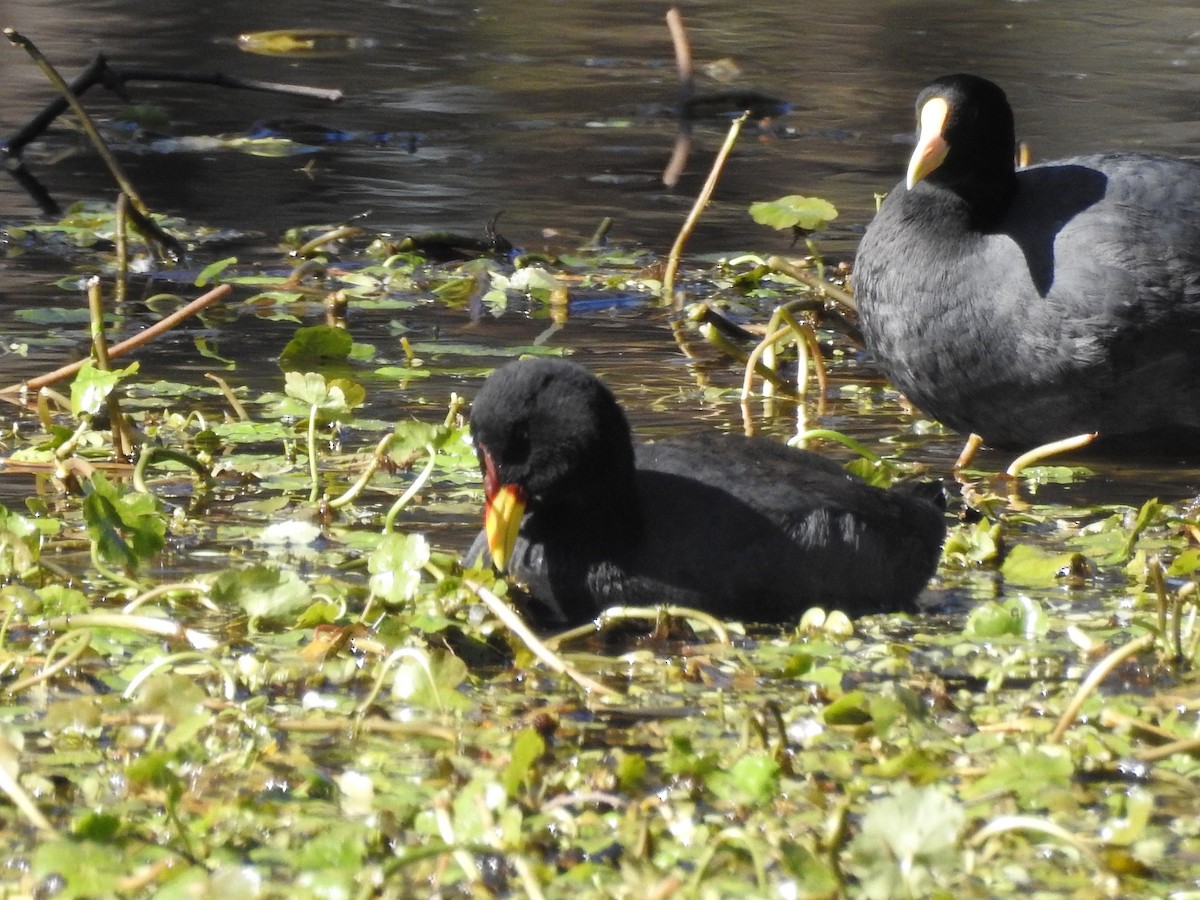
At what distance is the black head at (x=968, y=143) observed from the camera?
196 inches

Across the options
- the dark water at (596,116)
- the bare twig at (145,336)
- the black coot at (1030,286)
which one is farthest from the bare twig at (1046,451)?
the bare twig at (145,336)

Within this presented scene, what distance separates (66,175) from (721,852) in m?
6.28

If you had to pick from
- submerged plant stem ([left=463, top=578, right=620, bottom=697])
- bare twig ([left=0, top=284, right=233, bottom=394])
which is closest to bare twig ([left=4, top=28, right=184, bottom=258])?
bare twig ([left=0, top=284, right=233, bottom=394])

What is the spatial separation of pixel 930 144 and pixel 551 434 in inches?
72.1

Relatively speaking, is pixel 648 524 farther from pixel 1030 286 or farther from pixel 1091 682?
pixel 1030 286

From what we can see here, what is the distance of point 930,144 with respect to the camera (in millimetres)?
4949

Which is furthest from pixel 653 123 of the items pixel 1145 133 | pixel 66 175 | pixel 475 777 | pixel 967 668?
pixel 475 777

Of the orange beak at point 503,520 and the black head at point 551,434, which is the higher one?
the black head at point 551,434

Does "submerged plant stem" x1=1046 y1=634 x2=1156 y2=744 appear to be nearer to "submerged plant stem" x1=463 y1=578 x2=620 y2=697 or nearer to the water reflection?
"submerged plant stem" x1=463 y1=578 x2=620 y2=697

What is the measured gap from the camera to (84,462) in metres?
4.08

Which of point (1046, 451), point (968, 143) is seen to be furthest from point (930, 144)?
point (1046, 451)

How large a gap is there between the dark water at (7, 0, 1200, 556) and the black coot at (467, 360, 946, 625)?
1.14 metres

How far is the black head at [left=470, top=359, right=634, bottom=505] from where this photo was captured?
3477 mm

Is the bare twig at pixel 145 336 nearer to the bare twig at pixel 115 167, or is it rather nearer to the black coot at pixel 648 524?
the black coot at pixel 648 524
